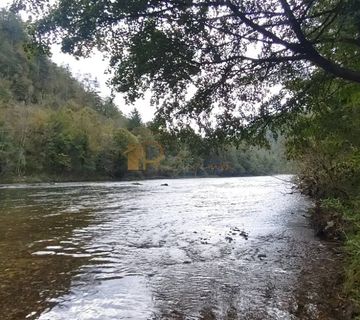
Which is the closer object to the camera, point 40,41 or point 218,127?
point 40,41

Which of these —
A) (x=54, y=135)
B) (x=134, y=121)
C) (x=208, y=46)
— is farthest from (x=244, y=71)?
(x=134, y=121)

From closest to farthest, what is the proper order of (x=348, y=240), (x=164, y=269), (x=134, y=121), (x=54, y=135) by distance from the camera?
1. (x=348, y=240)
2. (x=164, y=269)
3. (x=54, y=135)
4. (x=134, y=121)

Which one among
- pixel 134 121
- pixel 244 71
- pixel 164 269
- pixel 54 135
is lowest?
pixel 164 269

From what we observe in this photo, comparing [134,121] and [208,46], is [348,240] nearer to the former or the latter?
[208,46]

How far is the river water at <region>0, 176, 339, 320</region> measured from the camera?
609 centimetres

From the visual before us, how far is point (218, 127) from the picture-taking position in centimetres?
880

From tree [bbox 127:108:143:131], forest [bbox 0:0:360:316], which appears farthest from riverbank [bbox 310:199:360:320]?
tree [bbox 127:108:143:131]

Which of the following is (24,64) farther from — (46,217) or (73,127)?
(46,217)

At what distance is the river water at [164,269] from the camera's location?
20.0ft

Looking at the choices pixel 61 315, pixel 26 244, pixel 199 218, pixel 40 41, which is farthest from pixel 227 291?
pixel 199 218

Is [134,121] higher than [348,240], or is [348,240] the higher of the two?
[134,121]

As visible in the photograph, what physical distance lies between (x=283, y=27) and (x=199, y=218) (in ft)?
35.4

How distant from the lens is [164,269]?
853 cm

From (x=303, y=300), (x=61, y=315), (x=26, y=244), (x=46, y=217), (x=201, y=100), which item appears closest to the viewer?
(x=61, y=315)
